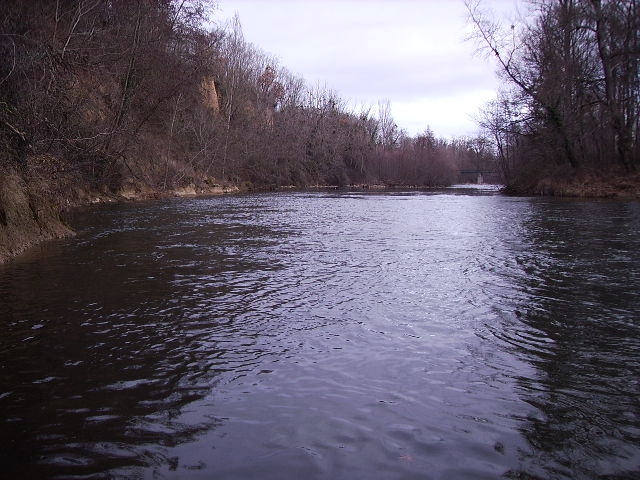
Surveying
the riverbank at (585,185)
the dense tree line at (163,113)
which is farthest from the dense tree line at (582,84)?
the dense tree line at (163,113)

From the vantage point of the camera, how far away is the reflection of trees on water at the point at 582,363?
14.1 ft

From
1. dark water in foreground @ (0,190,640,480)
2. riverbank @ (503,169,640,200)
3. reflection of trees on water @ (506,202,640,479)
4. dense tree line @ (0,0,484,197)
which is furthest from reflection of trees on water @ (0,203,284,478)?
riverbank @ (503,169,640,200)

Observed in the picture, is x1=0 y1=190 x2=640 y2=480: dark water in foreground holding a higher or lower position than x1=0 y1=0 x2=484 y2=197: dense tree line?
lower

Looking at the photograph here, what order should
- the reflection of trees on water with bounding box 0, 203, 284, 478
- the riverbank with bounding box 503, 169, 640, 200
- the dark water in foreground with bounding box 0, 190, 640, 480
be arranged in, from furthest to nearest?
the riverbank with bounding box 503, 169, 640, 200, the reflection of trees on water with bounding box 0, 203, 284, 478, the dark water in foreground with bounding box 0, 190, 640, 480

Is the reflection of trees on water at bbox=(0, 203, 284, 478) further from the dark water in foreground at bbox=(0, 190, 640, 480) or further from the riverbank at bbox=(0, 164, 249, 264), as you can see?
the riverbank at bbox=(0, 164, 249, 264)

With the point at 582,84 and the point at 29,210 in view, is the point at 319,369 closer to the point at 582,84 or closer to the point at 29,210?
the point at 29,210

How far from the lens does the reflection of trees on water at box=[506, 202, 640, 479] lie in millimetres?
4297

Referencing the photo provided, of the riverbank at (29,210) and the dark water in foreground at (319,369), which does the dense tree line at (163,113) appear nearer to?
the riverbank at (29,210)

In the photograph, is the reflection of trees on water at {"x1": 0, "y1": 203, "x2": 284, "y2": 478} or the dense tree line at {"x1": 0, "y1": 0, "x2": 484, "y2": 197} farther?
the dense tree line at {"x1": 0, "y1": 0, "x2": 484, "y2": 197}

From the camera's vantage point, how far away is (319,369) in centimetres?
621

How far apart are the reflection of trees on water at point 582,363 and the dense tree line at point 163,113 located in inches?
599

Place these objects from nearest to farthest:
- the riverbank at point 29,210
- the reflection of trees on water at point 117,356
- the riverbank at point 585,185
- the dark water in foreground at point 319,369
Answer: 1. the dark water in foreground at point 319,369
2. the reflection of trees on water at point 117,356
3. the riverbank at point 29,210
4. the riverbank at point 585,185

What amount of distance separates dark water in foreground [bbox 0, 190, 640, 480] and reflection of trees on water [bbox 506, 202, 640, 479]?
0.03 meters

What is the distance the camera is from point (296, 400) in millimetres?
5355
